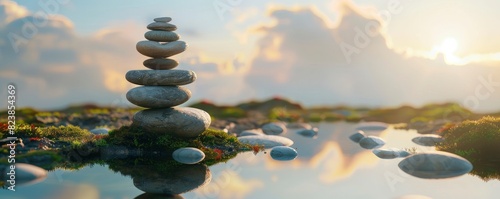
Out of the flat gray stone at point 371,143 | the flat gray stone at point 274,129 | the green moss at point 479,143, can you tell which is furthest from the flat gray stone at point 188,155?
the flat gray stone at point 274,129

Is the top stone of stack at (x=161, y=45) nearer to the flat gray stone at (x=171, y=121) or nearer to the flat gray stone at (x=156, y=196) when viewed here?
the flat gray stone at (x=171, y=121)

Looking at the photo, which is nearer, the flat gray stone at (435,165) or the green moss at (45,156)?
the flat gray stone at (435,165)

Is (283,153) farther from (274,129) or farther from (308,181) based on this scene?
(274,129)

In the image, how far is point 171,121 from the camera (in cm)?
1884

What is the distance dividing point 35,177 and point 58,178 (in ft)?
1.95

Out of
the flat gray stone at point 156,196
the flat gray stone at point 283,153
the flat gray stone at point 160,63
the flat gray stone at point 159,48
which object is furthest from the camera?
the flat gray stone at point 160,63

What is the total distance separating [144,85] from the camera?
19.5 m

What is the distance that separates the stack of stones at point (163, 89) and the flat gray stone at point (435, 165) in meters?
8.13

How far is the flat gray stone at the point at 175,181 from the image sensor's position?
1215 centimetres

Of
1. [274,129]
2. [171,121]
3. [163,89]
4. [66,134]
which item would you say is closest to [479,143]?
[171,121]

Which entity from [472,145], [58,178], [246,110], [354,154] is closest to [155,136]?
[58,178]

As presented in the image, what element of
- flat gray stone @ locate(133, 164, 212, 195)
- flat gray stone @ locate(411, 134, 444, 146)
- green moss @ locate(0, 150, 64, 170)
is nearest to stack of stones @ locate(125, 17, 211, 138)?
green moss @ locate(0, 150, 64, 170)

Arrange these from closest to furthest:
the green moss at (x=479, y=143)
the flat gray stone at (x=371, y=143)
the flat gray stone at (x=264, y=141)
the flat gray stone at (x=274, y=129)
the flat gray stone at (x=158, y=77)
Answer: the green moss at (x=479, y=143) → the flat gray stone at (x=158, y=77) → the flat gray stone at (x=264, y=141) → the flat gray stone at (x=371, y=143) → the flat gray stone at (x=274, y=129)

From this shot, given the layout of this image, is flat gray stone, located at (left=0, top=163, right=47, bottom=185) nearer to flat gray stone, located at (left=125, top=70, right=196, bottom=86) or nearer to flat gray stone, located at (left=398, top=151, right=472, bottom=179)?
flat gray stone, located at (left=125, top=70, right=196, bottom=86)
